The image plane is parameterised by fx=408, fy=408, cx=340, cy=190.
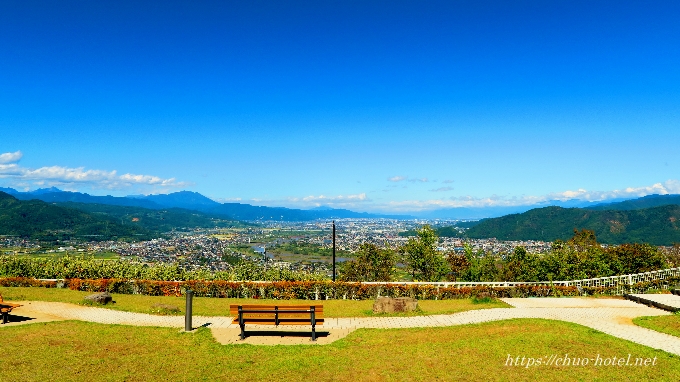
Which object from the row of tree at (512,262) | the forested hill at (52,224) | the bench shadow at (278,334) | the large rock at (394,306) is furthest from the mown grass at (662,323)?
the forested hill at (52,224)

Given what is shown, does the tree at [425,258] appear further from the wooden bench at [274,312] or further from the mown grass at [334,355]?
the wooden bench at [274,312]

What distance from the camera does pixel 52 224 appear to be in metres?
141

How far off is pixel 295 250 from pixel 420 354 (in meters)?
117

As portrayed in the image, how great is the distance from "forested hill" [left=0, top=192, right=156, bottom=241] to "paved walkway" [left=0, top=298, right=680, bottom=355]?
133 m

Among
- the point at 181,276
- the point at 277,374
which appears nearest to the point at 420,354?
the point at 277,374

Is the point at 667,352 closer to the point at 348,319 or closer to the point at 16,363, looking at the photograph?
the point at 348,319

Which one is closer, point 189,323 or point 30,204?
point 189,323

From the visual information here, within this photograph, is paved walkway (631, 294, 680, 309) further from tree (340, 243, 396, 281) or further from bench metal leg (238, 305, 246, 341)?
tree (340, 243, 396, 281)

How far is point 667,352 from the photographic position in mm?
9617

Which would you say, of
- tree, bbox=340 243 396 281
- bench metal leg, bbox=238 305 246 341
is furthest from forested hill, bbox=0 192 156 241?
bench metal leg, bbox=238 305 246 341

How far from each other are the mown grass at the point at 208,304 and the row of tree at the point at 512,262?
13.8 meters

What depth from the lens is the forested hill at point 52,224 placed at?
128 m

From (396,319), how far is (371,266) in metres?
23.7

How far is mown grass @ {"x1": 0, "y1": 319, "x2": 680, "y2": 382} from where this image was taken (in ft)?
26.8
